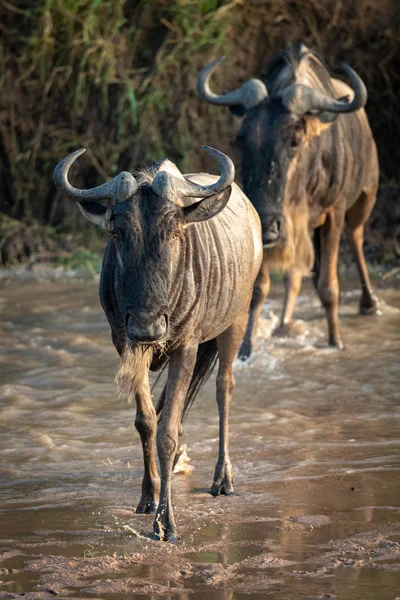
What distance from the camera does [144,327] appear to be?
178 inches

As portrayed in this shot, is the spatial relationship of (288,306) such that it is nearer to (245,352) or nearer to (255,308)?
(255,308)

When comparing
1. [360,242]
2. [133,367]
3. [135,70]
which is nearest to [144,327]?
[133,367]

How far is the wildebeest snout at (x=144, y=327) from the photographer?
4.51 m

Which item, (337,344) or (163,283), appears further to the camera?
(337,344)

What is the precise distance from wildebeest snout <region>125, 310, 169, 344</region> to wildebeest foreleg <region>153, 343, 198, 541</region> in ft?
1.40

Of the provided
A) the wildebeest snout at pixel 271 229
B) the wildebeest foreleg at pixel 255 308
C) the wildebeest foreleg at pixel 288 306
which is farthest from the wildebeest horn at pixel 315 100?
the wildebeest foreleg at pixel 288 306

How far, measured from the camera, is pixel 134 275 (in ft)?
15.2

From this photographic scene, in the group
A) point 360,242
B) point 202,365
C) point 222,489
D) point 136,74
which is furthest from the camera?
point 136,74

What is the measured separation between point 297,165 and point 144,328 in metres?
4.03

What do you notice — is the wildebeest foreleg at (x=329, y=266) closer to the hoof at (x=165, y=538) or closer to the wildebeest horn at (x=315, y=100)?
the wildebeest horn at (x=315, y=100)

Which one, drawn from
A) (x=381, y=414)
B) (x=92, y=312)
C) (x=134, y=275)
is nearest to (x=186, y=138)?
(x=92, y=312)

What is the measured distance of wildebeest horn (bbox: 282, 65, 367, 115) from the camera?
8203 millimetres

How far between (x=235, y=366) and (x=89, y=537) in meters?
3.42

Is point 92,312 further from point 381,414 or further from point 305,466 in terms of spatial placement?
point 305,466
